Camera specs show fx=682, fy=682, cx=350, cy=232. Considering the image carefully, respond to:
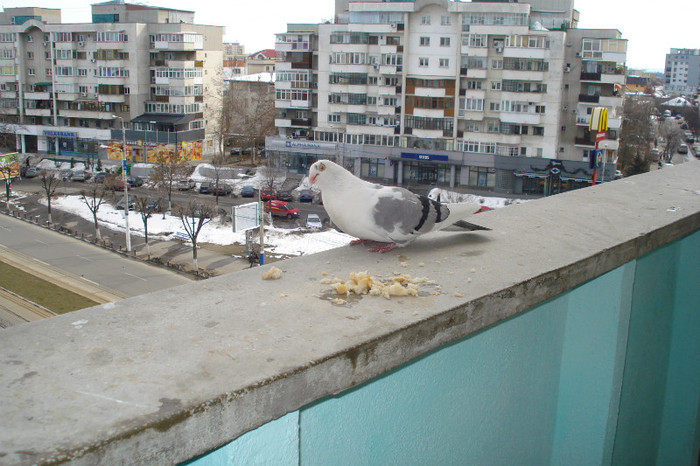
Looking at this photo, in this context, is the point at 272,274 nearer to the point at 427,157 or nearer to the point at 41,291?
the point at 41,291

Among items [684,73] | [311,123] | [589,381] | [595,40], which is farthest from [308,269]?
[684,73]

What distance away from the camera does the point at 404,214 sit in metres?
2.12

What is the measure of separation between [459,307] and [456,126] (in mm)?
21670

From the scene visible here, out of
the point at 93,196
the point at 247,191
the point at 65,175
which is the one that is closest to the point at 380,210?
the point at 93,196

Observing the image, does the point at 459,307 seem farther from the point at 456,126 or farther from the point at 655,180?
the point at 456,126

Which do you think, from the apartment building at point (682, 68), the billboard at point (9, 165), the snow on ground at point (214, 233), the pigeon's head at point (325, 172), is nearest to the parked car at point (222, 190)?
the snow on ground at point (214, 233)

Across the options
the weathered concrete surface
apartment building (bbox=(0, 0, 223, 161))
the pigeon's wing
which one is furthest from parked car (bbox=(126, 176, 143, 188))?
the weathered concrete surface

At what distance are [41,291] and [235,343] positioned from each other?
12.9m

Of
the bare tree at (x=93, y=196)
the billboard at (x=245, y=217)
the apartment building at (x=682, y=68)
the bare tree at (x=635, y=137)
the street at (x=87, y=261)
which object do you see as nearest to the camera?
the street at (x=87, y=261)

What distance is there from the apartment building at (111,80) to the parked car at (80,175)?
2.14m

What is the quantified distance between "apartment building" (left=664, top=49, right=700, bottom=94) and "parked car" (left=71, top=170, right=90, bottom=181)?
80069 mm

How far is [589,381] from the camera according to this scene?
1781mm

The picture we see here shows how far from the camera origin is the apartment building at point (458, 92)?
20.8 meters

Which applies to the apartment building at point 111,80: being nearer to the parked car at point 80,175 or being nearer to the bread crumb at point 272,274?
the parked car at point 80,175
